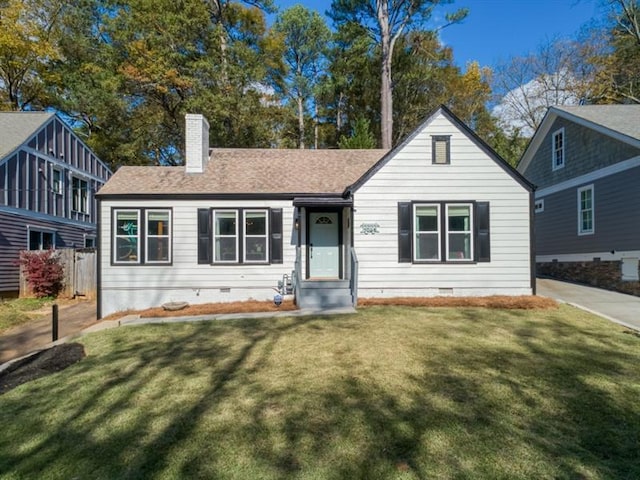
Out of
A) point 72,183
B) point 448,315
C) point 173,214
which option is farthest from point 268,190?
point 72,183

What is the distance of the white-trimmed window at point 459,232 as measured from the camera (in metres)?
10.8

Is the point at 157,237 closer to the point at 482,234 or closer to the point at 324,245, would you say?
the point at 324,245

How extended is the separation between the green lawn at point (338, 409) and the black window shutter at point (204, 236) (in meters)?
4.06

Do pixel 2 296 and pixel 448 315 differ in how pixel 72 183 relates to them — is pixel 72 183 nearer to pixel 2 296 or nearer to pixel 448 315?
pixel 2 296

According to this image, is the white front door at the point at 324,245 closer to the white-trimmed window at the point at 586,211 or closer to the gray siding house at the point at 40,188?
the white-trimmed window at the point at 586,211

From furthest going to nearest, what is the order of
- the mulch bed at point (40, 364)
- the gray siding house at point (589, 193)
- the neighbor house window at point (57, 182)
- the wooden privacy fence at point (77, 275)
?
1. the neighbor house window at point (57, 182)
2. the wooden privacy fence at point (77, 275)
3. the gray siding house at point (589, 193)
4. the mulch bed at point (40, 364)

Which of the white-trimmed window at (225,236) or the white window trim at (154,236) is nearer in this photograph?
the white window trim at (154,236)

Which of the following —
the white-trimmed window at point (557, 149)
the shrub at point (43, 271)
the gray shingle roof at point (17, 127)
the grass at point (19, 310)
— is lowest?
the grass at point (19, 310)

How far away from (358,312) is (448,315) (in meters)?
2.06

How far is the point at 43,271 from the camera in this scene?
14.1 m

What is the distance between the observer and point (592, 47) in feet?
82.4

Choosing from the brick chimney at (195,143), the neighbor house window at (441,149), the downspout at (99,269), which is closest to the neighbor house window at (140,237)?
the downspout at (99,269)

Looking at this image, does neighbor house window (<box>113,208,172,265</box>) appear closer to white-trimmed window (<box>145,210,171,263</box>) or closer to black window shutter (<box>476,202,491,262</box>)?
white-trimmed window (<box>145,210,171,263</box>)

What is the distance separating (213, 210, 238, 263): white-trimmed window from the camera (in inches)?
440
